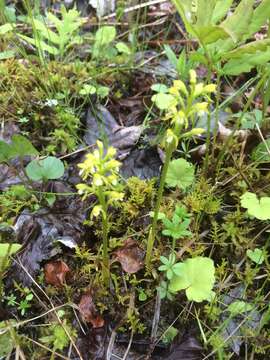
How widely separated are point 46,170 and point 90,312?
67cm

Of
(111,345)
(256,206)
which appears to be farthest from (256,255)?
(111,345)

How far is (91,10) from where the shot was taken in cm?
309

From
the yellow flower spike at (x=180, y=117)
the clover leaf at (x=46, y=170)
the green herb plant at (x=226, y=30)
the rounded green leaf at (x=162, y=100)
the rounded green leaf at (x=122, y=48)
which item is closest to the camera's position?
the yellow flower spike at (x=180, y=117)

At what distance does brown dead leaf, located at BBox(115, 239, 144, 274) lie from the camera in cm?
179

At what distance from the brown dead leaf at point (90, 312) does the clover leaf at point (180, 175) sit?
642mm

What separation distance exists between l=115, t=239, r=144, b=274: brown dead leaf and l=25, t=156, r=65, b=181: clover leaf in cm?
45

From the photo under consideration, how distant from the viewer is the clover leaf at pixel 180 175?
1.93m

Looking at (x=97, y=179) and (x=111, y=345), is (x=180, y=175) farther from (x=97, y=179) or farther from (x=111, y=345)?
(x=111, y=345)

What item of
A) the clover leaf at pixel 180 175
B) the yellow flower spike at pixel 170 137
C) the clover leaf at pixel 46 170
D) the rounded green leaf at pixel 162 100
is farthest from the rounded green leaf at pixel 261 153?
the clover leaf at pixel 46 170

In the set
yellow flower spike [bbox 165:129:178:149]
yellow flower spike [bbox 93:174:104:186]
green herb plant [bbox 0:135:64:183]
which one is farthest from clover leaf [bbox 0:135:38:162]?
yellow flower spike [bbox 165:129:178:149]

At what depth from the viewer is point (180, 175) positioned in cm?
195

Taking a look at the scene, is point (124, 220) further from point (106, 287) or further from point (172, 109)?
point (172, 109)

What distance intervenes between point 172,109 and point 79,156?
38.1 inches

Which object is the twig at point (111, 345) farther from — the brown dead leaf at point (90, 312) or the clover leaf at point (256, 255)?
the clover leaf at point (256, 255)
